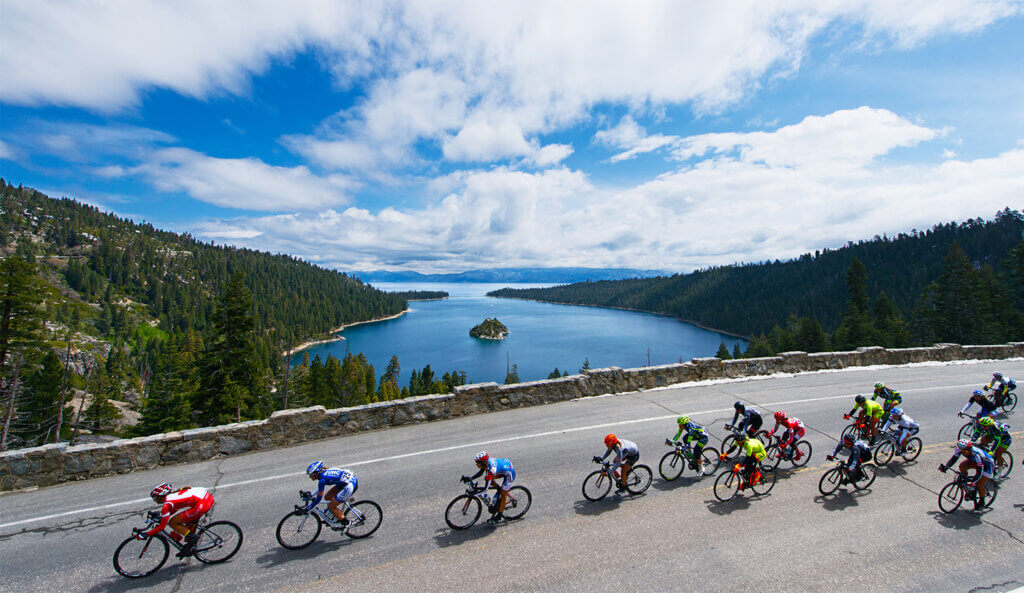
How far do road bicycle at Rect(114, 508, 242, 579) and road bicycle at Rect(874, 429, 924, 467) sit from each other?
485 inches

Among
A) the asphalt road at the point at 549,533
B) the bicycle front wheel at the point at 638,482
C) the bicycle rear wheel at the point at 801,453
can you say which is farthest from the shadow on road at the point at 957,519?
the bicycle front wheel at the point at 638,482

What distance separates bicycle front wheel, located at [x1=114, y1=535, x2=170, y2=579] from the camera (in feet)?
18.7

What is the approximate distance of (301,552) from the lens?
20.2 ft

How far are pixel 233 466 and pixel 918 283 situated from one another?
17974 cm

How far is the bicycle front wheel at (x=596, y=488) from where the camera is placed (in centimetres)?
733

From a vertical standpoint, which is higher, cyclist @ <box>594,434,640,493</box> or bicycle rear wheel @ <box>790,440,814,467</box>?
cyclist @ <box>594,434,640,493</box>

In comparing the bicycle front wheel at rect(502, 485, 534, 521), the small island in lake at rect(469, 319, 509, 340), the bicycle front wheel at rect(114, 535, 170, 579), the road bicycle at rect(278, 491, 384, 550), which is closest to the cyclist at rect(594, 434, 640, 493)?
the bicycle front wheel at rect(502, 485, 534, 521)

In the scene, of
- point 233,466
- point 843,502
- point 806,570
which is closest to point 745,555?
point 806,570

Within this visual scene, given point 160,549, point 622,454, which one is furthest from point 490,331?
point 160,549

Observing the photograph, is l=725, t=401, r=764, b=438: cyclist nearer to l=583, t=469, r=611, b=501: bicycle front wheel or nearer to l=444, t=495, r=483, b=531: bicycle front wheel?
l=583, t=469, r=611, b=501: bicycle front wheel

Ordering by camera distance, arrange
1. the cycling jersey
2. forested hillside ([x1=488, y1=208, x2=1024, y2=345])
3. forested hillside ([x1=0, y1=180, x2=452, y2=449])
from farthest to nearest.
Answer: forested hillside ([x1=488, y1=208, x2=1024, y2=345]) < forested hillside ([x1=0, y1=180, x2=452, y2=449]) < the cycling jersey

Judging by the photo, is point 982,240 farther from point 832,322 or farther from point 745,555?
point 745,555

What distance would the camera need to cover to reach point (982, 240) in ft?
426

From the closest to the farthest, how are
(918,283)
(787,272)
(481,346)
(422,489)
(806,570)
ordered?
(806,570) → (422,489) → (918,283) → (481,346) → (787,272)
